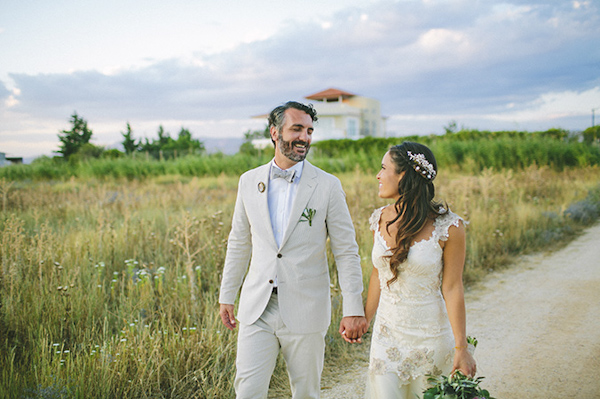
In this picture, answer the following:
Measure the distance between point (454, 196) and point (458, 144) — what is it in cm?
1102

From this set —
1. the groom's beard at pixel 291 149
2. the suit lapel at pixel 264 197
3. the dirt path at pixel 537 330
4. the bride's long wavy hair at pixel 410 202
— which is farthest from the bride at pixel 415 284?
the dirt path at pixel 537 330

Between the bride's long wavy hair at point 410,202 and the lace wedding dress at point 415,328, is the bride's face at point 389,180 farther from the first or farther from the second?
the lace wedding dress at point 415,328

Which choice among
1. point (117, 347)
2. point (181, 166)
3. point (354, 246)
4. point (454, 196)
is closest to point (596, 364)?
point (354, 246)

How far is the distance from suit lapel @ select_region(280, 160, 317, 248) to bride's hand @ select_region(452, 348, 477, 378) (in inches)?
46.2

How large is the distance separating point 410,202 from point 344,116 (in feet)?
185

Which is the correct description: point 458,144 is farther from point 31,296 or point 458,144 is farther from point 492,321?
point 31,296

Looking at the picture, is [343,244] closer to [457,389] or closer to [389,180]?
[389,180]

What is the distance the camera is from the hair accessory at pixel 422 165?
2.74 metres

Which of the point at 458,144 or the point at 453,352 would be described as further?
the point at 458,144

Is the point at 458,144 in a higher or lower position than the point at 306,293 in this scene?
higher

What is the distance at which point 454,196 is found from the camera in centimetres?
1102

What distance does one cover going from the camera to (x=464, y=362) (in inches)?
99.0

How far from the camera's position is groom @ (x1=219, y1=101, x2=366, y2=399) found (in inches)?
112

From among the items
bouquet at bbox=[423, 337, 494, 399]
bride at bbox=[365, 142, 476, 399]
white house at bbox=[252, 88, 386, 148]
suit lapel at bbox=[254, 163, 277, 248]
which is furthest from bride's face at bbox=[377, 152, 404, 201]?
white house at bbox=[252, 88, 386, 148]
